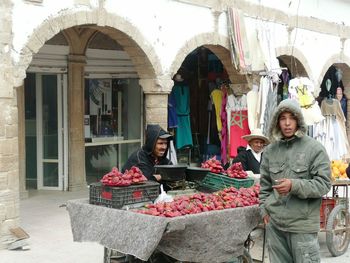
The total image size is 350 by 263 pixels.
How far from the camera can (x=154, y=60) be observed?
357 inches

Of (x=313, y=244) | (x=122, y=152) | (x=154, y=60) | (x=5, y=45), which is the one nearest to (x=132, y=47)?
(x=154, y=60)

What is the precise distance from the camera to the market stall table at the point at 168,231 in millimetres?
4277

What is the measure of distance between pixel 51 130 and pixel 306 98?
15.3ft

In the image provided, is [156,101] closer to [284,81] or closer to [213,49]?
[213,49]

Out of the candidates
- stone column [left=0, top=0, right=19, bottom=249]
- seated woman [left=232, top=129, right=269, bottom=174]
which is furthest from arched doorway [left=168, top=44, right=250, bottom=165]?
stone column [left=0, top=0, right=19, bottom=249]

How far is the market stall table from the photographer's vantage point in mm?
4277

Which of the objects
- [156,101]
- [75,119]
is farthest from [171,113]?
[156,101]

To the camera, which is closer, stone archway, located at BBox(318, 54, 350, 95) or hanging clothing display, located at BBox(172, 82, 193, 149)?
hanging clothing display, located at BBox(172, 82, 193, 149)

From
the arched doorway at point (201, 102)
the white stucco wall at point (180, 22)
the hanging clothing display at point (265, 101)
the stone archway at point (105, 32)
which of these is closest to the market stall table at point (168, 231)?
the stone archway at point (105, 32)

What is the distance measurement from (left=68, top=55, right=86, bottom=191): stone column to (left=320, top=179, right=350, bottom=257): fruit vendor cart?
17.2ft

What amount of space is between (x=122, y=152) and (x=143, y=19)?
397 cm

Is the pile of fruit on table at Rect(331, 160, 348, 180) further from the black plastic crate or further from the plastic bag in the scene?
the black plastic crate

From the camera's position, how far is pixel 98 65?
36.9 feet

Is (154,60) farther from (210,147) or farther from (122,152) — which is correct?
(210,147)
